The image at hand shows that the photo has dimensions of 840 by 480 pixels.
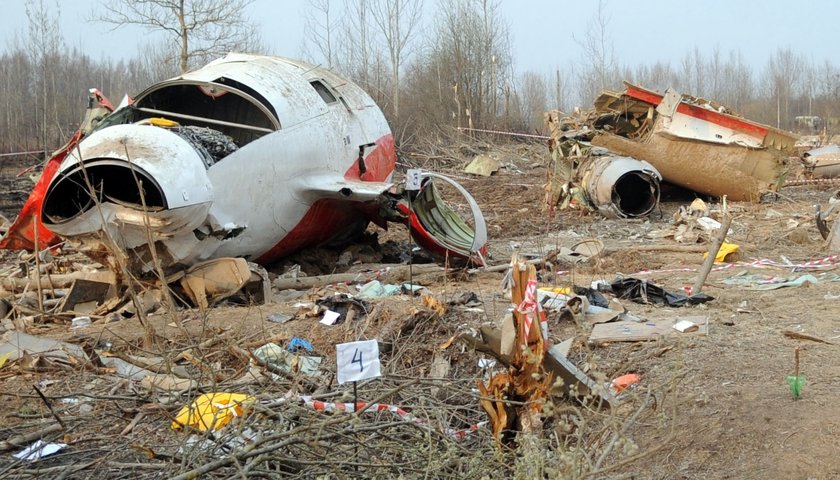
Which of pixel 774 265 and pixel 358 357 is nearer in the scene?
pixel 358 357

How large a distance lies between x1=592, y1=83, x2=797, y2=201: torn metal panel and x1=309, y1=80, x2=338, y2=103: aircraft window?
752cm

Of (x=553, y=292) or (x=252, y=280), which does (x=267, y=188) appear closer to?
(x=252, y=280)

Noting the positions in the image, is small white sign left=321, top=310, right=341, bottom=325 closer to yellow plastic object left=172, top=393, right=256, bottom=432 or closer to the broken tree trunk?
yellow plastic object left=172, top=393, right=256, bottom=432

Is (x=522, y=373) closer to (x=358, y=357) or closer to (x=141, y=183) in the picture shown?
(x=358, y=357)

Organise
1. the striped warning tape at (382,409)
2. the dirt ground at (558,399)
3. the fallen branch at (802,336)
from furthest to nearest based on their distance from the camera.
A: the fallen branch at (802,336)
the striped warning tape at (382,409)
the dirt ground at (558,399)

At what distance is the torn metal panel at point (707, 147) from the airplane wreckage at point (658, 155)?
0.02m

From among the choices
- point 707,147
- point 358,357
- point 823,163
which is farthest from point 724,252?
point 823,163

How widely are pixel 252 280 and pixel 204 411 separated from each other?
12.6 feet

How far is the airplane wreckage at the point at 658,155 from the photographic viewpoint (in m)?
15.1

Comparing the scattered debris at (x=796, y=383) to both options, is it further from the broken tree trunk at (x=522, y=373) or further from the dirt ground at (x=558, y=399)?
the broken tree trunk at (x=522, y=373)

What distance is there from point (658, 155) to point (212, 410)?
13230 mm

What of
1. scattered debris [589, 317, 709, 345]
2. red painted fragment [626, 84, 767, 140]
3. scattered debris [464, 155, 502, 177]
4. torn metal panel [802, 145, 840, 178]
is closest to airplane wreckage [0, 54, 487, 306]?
scattered debris [589, 317, 709, 345]

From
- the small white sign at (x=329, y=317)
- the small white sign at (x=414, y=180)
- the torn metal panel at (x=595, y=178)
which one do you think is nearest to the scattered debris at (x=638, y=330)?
the small white sign at (x=329, y=317)

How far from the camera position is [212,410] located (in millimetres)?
4078
